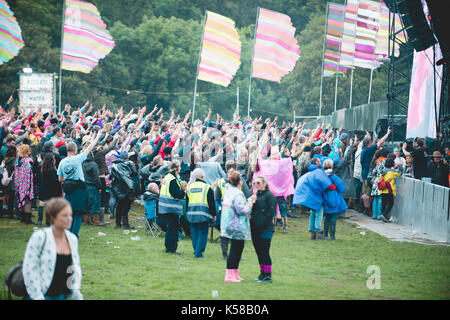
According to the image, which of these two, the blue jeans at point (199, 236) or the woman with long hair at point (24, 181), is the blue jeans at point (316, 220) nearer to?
the blue jeans at point (199, 236)

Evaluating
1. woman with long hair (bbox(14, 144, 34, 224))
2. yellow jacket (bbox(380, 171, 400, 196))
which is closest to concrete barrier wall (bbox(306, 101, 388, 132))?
yellow jacket (bbox(380, 171, 400, 196))

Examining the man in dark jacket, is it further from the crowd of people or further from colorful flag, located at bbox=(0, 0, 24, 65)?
colorful flag, located at bbox=(0, 0, 24, 65)

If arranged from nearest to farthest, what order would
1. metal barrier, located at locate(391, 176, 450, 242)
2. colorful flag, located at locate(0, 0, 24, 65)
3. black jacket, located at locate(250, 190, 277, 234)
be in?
black jacket, located at locate(250, 190, 277, 234) < metal barrier, located at locate(391, 176, 450, 242) < colorful flag, located at locate(0, 0, 24, 65)

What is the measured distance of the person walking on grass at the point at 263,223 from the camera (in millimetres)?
9398

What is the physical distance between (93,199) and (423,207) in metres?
7.70

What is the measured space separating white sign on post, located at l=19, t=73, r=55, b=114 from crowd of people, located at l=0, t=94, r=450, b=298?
210 inches

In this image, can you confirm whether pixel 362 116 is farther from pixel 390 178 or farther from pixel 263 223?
pixel 263 223

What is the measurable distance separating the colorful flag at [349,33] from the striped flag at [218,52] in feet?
22.3

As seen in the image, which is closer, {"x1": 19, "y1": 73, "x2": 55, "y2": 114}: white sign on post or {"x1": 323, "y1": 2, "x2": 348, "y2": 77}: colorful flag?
{"x1": 19, "y1": 73, "x2": 55, "y2": 114}: white sign on post

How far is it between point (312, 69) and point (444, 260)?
51003 mm

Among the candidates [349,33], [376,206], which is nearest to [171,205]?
[376,206]

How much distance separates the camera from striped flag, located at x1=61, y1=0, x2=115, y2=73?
23.3 metres

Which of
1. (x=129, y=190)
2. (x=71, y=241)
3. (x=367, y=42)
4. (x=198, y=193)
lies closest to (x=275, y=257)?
(x=198, y=193)
